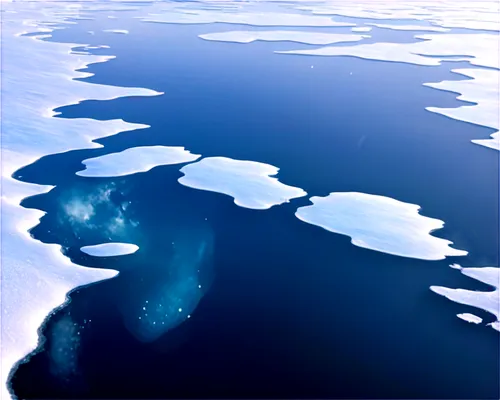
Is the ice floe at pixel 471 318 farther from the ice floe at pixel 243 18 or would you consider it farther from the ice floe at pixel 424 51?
the ice floe at pixel 243 18

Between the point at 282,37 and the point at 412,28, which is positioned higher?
the point at 412,28

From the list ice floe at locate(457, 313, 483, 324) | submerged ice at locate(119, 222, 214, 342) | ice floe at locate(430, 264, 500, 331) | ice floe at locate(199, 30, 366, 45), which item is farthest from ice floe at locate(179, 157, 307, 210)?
ice floe at locate(199, 30, 366, 45)

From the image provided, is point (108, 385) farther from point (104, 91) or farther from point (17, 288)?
point (104, 91)

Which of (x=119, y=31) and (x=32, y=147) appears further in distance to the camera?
(x=119, y=31)

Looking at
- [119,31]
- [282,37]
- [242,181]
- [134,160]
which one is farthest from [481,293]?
[119,31]

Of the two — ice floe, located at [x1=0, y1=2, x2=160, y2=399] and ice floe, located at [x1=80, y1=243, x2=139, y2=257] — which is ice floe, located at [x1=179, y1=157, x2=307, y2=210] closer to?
ice floe, located at [x1=80, y1=243, x2=139, y2=257]

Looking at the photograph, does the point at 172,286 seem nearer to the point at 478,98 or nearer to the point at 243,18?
the point at 478,98

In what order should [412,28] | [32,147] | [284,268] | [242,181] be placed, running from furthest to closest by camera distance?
[412,28], [32,147], [242,181], [284,268]
